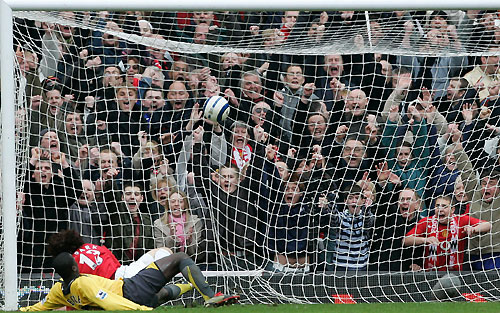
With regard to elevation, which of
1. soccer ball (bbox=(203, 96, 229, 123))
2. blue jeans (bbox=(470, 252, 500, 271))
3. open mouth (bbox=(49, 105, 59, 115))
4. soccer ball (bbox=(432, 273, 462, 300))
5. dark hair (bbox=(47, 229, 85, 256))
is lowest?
soccer ball (bbox=(432, 273, 462, 300))

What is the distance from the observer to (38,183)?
20.9 feet

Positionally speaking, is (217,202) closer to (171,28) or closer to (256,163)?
(256,163)

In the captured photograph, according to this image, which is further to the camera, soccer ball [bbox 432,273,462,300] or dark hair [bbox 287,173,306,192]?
dark hair [bbox 287,173,306,192]

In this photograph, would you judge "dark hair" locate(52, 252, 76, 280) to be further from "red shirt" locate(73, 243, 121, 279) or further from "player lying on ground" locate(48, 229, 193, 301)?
"red shirt" locate(73, 243, 121, 279)

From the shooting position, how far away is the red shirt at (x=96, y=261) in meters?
6.11

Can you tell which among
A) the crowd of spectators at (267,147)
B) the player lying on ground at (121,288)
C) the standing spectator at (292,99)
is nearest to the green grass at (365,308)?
the player lying on ground at (121,288)

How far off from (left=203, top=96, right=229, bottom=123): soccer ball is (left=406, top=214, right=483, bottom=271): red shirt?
185cm

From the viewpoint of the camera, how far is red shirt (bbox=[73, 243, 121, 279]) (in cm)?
611

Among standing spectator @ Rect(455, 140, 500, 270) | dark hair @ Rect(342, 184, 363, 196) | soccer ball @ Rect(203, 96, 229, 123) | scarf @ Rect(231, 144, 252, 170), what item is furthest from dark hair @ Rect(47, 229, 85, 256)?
standing spectator @ Rect(455, 140, 500, 270)

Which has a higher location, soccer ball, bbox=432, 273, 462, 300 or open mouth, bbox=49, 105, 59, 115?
open mouth, bbox=49, 105, 59, 115

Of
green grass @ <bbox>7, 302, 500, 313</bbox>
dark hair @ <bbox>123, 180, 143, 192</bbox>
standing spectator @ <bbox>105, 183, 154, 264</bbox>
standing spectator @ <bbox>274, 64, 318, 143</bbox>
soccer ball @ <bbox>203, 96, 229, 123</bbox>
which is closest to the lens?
green grass @ <bbox>7, 302, 500, 313</bbox>

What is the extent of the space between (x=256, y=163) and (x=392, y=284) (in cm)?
150

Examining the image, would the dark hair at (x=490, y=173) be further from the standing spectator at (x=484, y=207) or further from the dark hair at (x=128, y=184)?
the dark hair at (x=128, y=184)

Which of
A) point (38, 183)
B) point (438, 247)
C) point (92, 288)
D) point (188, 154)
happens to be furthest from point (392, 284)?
point (38, 183)
